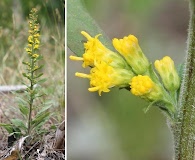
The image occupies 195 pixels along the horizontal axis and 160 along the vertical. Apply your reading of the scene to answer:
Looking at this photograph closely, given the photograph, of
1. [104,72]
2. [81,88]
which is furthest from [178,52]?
[104,72]

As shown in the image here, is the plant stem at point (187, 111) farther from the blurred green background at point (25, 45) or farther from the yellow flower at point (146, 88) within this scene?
the blurred green background at point (25, 45)

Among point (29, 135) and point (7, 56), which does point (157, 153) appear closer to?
point (29, 135)

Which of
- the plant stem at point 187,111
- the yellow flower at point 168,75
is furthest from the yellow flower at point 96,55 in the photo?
the plant stem at point 187,111

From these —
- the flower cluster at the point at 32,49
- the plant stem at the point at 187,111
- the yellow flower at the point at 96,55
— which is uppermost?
the flower cluster at the point at 32,49

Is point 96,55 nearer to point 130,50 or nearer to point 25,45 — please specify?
point 130,50

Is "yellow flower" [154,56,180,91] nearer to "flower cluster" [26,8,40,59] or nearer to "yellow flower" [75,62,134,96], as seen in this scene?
"yellow flower" [75,62,134,96]

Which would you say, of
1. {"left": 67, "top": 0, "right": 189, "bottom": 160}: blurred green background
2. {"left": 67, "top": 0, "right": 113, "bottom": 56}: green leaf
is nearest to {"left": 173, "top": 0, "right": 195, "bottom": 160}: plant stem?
{"left": 67, "top": 0, "right": 113, "bottom": 56}: green leaf

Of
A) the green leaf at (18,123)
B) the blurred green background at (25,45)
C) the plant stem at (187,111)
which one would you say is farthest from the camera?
the blurred green background at (25,45)
